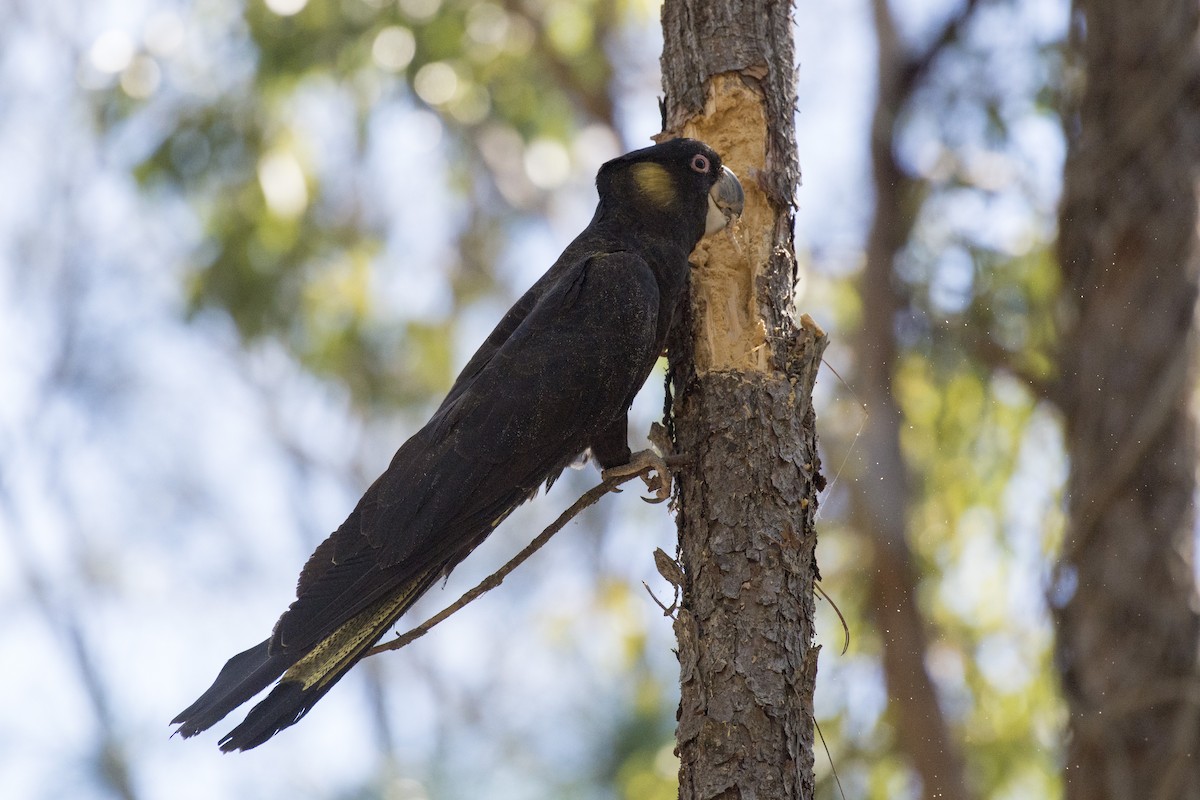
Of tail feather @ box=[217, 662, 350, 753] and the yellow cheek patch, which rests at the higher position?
the yellow cheek patch

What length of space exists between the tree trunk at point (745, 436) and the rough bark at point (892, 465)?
2752 millimetres

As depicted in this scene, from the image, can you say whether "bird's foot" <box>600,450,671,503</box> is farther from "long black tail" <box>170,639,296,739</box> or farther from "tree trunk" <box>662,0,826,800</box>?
"long black tail" <box>170,639,296,739</box>

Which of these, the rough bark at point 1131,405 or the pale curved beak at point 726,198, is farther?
the rough bark at point 1131,405

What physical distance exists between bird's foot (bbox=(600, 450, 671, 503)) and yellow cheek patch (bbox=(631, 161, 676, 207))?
3.21ft

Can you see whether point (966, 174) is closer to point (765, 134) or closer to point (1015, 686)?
point (1015, 686)

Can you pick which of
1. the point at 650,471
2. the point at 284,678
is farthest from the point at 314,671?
the point at 650,471

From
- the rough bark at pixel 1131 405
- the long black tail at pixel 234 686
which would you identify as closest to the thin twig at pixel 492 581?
the long black tail at pixel 234 686

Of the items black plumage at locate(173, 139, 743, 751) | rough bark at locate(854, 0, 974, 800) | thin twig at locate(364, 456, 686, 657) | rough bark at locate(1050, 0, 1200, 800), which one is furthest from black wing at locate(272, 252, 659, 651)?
rough bark at locate(854, 0, 974, 800)

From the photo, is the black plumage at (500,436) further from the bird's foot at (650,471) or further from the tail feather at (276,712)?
the bird's foot at (650,471)

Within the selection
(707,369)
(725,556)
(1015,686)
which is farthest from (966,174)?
(725,556)

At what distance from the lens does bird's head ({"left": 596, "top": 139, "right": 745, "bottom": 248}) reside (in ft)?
12.9

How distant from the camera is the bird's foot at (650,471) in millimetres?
3695

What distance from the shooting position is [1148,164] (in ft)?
17.9

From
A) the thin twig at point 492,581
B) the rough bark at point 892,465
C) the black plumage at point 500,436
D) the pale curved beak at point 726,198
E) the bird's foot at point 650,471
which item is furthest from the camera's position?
the rough bark at point 892,465
